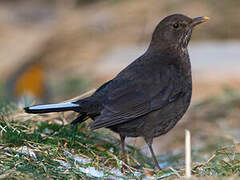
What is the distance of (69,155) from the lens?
427 centimetres

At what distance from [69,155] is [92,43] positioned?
11304 mm

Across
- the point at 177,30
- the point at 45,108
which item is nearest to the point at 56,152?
the point at 45,108

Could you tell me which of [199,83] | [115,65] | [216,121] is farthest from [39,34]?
[216,121]

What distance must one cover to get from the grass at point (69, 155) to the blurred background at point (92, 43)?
489 centimetres

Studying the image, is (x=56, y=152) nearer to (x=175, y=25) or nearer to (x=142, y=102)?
(x=142, y=102)

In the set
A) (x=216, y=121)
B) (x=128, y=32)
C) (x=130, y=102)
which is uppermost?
(x=128, y=32)

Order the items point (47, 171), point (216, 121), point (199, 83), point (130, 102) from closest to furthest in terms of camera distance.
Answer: point (47, 171), point (130, 102), point (216, 121), point (199, 83)

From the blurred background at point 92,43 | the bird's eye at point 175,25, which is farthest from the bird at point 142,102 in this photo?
the blurred background at point 92,43

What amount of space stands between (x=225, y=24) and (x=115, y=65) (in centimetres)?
402

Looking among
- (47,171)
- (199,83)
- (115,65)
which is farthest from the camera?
(115,65)

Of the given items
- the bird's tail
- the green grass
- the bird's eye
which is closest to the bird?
the bird's tail

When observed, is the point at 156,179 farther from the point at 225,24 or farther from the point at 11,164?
the point at 225,24

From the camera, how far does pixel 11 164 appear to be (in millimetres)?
3789

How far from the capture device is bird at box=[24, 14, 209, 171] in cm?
444
